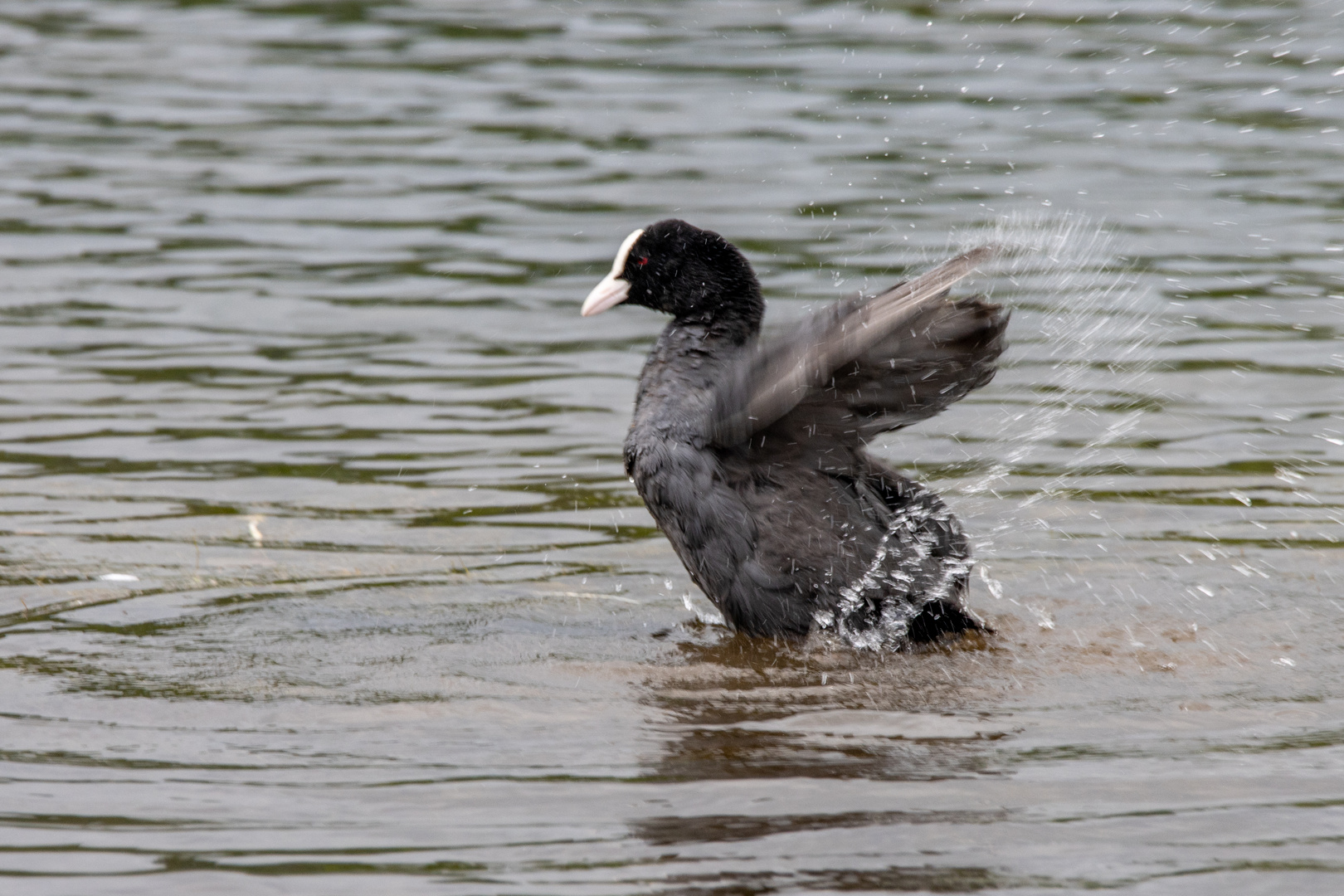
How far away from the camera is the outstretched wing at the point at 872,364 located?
14.8ft

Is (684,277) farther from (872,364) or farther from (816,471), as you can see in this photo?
(872,364)

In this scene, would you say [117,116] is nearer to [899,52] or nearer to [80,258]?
[80,258]

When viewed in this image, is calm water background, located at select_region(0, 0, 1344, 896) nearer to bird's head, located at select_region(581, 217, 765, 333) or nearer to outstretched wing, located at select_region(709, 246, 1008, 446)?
outstretched wing, located at select_region(709, 246, 1008, 446)

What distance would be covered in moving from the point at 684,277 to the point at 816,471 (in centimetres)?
81

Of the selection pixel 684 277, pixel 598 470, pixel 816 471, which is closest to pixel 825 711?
pixel 816 471

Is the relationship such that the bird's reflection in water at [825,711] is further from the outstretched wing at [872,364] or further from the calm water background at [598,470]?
the outstretched wing at [872,364]

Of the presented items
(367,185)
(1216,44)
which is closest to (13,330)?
(367,185)

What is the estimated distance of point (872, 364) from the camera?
A: 15.0ft

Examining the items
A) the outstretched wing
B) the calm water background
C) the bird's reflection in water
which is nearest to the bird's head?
the outstretched wing

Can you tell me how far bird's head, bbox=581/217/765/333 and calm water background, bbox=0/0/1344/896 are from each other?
2.76 ft

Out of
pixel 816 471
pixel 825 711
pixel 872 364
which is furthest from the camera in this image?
pixel 816 471

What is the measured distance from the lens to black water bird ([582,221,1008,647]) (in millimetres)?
4617

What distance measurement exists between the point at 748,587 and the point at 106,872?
1.95 m

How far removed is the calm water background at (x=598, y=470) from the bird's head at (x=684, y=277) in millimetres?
841
